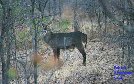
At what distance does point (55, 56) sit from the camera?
48.7 feet

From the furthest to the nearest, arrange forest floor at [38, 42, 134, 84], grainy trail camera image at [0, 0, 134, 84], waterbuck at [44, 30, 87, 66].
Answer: waterbuck at [44, 30, 87, 66] → forest floor at [38, 42, 134, 84] → grainy trail camera image at [0, 0, 134, 84]

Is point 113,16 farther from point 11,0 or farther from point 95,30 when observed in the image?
point 95,30

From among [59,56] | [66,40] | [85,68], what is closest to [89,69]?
[85,68]

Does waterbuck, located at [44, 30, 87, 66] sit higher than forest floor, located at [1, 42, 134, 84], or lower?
higher

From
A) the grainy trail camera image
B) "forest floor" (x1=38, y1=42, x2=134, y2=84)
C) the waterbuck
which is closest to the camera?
the grainy trail camera image

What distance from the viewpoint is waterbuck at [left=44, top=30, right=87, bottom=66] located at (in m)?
14.7

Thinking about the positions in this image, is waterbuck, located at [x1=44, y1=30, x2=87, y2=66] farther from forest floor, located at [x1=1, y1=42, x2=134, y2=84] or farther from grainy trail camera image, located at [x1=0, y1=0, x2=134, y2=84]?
forest floor, located at [x1=1, y1=42, x2=134, y2=84]

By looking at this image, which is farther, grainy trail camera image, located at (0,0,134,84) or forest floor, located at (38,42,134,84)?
forest floor, located at (38,42,134,84)

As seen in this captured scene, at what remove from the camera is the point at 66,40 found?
14.8 meters

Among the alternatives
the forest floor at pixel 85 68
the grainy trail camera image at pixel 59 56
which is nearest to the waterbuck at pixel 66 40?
the grainy trail camera image at pixel 59 56

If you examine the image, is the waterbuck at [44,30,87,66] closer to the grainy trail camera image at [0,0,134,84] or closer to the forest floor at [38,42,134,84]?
the grainy trail camera image at [0,0,134,84]

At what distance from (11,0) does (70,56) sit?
299 inches

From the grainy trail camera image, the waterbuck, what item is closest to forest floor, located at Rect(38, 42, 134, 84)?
the grainy trail camera image

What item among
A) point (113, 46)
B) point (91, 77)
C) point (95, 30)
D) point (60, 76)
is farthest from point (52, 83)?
point (95, 30)
